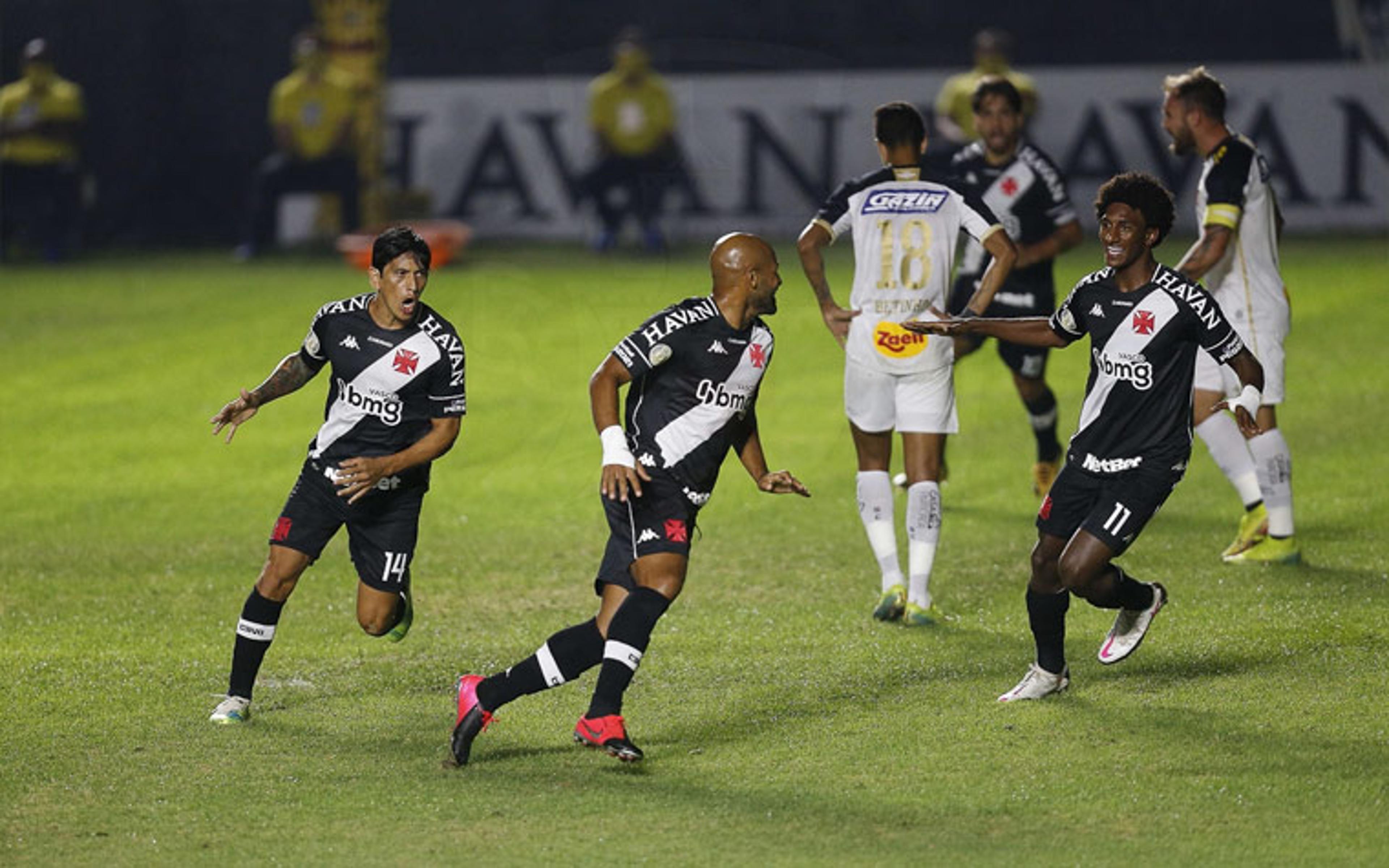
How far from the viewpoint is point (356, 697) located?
25.1 feet

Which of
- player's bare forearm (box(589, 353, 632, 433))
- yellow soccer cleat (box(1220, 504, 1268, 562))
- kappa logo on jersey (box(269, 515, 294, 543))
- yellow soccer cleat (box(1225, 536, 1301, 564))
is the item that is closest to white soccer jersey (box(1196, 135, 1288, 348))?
yellow soccer cleat (box(1220, 504, 1268, 562))

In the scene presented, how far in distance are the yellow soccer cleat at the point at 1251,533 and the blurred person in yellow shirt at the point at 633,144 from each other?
1472 centimetres

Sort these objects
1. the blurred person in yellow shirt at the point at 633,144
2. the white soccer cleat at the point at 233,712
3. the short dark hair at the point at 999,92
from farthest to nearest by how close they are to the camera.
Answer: the blurred person in yellow shirt at the point at 633,144 < the short dark hair at the point at 999,92 < the white soccer cleat at the point at 233,712

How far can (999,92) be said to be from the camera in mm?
10586

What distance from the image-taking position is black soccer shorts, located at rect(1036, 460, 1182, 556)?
7.15 metres

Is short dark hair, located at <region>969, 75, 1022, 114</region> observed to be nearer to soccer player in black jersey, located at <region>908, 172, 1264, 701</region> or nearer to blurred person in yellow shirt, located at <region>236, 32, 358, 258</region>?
soccer player in black jersey, located at <region>908, 172, 1264, 701</region>

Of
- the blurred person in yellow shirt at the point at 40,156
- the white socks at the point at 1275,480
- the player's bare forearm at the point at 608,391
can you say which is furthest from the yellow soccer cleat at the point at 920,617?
the blurred person in yellow shirt at the point at 40,156

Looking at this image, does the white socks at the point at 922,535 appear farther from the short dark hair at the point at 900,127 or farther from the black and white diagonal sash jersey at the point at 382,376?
the black and white diagonal sash jersey at the point at 382,376

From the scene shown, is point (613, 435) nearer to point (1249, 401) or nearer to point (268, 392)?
point (268, 392)

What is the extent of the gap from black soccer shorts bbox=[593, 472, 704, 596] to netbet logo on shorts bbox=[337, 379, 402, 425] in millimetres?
1036

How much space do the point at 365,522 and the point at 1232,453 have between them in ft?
15.7

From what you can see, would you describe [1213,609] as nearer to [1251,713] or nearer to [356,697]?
[1251,713]

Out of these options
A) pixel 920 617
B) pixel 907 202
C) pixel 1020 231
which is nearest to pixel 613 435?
pixel 920 617

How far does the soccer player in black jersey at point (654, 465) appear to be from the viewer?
6.60m
